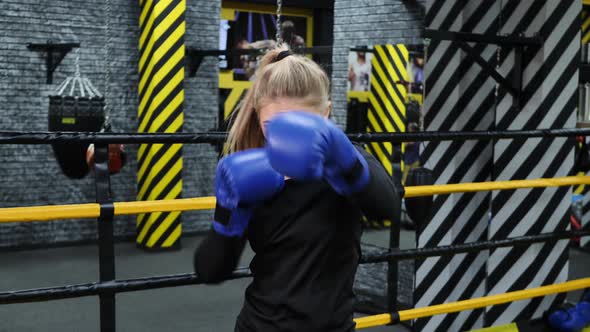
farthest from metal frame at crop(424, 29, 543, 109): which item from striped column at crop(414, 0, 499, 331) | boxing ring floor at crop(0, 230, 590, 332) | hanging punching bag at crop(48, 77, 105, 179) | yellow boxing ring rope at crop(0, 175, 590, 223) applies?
hanging punching bag at crop(48, 77, 105, 179)

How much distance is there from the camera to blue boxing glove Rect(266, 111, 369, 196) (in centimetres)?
105

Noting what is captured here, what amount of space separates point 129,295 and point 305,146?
3258 mm

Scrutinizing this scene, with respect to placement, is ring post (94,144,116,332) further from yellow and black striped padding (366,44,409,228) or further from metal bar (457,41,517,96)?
yellow and black striped padding (366,44,409,228)

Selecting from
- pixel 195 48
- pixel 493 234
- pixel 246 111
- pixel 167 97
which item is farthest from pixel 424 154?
pixel 195 48

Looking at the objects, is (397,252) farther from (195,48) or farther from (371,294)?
(195,48)

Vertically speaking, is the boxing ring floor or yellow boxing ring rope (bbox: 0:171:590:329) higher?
yellow boxing ring rope (bbox: 0:171:590:329)

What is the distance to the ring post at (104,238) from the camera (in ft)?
5.77

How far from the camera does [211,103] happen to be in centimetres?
609

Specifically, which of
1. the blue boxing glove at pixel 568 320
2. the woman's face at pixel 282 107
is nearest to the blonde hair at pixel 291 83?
the woman's face at pixel 282 107

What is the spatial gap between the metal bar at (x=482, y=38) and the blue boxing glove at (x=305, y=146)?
6.17ft

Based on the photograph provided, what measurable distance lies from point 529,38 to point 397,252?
1.27m

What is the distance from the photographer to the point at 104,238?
177 centimetres

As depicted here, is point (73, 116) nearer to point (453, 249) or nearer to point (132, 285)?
point (132, 285)

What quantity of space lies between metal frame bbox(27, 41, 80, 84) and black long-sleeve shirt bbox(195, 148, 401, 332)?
13.7ft
